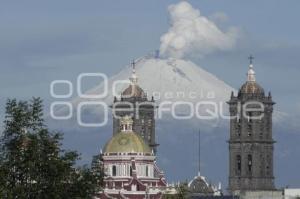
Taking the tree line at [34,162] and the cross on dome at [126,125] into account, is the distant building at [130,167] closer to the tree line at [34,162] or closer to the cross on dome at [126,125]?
the cross on dome at [126,125]

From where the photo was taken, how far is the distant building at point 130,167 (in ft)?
607

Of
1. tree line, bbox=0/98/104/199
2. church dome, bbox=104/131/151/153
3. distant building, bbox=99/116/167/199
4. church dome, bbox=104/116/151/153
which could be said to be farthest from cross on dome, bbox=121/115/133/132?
tree line, bbox=0/98/104/199

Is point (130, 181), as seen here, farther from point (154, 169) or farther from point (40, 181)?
point (40, 181)

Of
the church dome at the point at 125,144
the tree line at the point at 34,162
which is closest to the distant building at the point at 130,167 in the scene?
the church dome at the point at 125,144

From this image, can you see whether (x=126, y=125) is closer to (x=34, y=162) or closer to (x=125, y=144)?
(x=125, y=144)

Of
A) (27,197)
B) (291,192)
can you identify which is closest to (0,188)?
(27,197)

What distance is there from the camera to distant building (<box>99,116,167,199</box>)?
185000mm

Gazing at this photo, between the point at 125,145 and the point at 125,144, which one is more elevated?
the point at 125,144

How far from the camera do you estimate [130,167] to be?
18750cm

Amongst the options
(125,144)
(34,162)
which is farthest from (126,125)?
(34,162)

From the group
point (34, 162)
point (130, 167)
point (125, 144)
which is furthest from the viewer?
point (130, 167)

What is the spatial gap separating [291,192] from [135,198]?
22.6 meters

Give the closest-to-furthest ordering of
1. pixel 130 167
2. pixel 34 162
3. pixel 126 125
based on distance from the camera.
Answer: pixel 34 162 → pixel 130 167 → pixel 126 125

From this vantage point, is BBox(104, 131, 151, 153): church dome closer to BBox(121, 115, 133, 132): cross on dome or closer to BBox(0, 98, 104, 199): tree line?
BBox(121, 115, 133, 132): cross on dome
